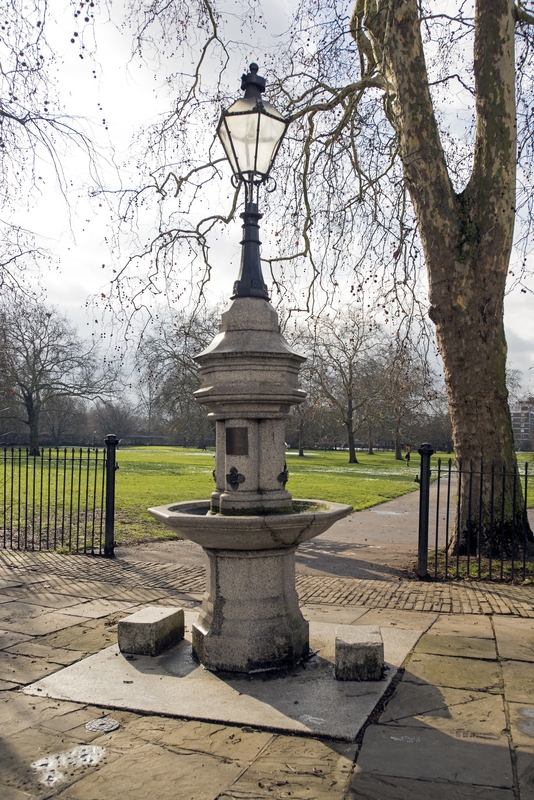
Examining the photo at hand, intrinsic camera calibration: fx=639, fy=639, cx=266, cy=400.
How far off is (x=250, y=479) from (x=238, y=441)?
0.31 m

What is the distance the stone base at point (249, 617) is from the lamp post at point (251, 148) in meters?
2.15

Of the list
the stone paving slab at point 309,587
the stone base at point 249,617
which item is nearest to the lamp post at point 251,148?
the stone base at point 249,617

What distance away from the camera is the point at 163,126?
41.3 feet

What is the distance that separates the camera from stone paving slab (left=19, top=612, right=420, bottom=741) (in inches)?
154

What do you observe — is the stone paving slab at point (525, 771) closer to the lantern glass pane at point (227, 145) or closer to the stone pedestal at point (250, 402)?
the stone pedestal at point (250, 402)

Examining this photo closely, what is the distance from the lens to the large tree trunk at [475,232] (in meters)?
9.19

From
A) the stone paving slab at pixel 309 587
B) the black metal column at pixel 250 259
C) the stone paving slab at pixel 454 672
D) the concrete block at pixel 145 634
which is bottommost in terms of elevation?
the stone paving slab at pixel 309 587

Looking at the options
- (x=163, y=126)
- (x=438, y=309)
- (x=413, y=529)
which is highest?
(x=163, y=126)

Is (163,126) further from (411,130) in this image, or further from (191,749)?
(191,749)

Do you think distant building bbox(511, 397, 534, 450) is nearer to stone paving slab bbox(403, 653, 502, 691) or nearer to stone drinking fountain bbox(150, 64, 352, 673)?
stone paving slab bbox(403, 653, 502, 691)

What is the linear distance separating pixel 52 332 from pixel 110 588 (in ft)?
116

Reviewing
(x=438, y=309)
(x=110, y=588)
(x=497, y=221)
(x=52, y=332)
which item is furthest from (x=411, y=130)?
(x=52, y=332)

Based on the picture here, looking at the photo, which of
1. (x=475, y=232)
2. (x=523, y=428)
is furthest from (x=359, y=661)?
(x=523, y=428)

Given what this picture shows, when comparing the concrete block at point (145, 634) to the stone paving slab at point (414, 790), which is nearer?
the stone paving slab at point (414, 790)
